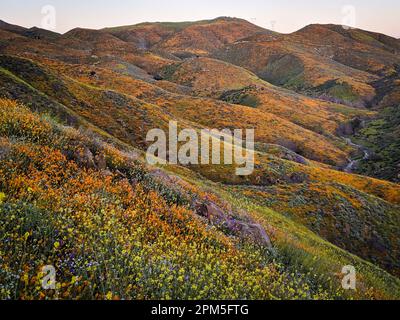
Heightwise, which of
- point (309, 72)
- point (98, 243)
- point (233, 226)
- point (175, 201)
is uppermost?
point (309, 72)

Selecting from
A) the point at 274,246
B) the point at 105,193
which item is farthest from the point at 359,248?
the point at 105,193

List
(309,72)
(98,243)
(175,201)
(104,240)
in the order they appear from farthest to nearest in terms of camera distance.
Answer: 1. (309,72)
2. (175,201)
3. (104,240)
4. (98,243)

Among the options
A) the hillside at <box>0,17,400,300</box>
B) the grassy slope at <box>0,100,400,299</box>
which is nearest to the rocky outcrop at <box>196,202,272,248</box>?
the hillside at <box>0,17,400,300</box>

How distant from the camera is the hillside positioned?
5.30m

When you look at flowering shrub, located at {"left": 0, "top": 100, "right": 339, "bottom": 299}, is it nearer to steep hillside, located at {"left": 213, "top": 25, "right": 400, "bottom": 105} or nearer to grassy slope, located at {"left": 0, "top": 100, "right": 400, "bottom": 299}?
grassy slope, located at {"left": 0, "top": 100, "right": 400, "bottom": 299}

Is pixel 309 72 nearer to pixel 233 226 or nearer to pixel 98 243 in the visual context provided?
pixel 233 226

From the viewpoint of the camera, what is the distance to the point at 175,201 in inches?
443

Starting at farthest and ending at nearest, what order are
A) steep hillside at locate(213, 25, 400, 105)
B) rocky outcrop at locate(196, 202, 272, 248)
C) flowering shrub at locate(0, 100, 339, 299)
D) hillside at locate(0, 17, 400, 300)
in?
steep hillside at locate(213, 25, 400, 105)
rocky outcrop at locate(196, 202, 272, 248)
hillside at locate(0, 17, 400, 300)
flowering shrub at locate(0, 100, 339, 299)

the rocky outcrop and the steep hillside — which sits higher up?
the steep hillside

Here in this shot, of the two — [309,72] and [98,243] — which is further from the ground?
[309,72]

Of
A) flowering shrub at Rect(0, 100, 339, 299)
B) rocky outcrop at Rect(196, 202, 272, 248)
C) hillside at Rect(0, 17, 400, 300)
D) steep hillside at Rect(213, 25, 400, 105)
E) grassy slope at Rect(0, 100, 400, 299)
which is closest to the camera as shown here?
flowering shrub at Rect(0, 100, 339, 299)

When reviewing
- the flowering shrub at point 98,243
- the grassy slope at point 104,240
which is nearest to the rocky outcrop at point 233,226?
the grassy slope at point 104,240

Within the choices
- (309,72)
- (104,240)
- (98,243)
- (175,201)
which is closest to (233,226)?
(175,201)
